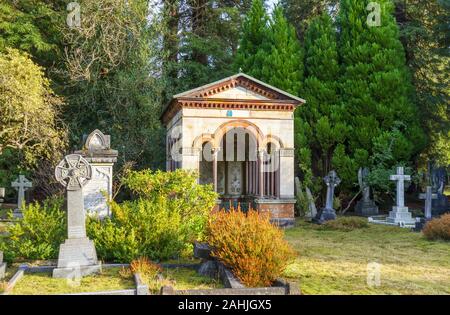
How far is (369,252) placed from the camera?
459 inches

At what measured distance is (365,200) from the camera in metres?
22.3

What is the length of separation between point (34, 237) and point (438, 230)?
11697mm

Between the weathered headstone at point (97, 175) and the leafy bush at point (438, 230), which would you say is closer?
the leafy bush at point (438, 230)

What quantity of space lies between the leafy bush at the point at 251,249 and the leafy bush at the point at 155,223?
182 centimetres

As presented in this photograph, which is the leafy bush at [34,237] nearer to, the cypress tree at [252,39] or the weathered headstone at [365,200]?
the weathered headstone at [365,200]

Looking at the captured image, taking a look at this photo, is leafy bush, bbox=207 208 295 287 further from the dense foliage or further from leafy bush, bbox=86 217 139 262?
the dense foliage

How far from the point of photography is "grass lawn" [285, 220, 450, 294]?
7.75 metres

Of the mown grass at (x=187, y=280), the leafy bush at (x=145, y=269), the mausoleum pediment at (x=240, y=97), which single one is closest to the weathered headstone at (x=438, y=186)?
the mausoleum pediment at (x=240, y=97)

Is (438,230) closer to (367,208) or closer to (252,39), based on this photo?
(367,208)

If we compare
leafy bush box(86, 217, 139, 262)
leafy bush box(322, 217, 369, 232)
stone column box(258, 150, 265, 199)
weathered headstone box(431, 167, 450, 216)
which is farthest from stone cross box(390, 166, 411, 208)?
leafy bush box(86, 217, 139, 262)

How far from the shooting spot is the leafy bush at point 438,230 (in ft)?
43.6

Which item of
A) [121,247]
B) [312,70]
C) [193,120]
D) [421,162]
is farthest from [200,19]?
[121,247]

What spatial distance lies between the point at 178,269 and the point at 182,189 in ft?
9.03

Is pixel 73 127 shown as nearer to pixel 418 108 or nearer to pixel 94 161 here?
pixel 94 161
